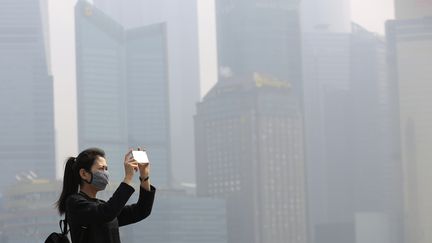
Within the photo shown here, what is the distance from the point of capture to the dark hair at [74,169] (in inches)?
241

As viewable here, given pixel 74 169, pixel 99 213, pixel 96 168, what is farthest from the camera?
pixel 74 169

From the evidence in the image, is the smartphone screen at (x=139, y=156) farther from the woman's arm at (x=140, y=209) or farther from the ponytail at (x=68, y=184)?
the ponytail at (x=68, y=184)

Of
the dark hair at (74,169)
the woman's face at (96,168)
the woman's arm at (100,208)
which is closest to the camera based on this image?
the woman's arm at (100,208)

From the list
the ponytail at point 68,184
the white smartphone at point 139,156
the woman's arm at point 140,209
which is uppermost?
the white smartphone at point 139,156

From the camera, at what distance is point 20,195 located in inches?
7810

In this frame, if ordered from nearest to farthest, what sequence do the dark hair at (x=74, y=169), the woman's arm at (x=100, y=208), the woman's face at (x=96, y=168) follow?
the woman's arm at (x=100, y=208)
the woman's face at (x=96, y=168)
the dark hair at (x=74, y=169)

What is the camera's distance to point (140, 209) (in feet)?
20.3

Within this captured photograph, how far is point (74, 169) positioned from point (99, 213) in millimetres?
436

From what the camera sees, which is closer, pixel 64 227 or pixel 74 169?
pixel 64 227

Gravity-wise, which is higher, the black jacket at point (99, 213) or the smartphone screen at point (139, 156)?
the smartphone screen at point (139, 156)

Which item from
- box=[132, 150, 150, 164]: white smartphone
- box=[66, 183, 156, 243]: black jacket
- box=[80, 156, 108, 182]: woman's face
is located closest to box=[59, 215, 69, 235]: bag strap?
box=[66, 183, 156, 243]: black jacket

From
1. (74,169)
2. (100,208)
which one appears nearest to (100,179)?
(100,208)

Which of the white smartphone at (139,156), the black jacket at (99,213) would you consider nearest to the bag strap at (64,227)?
the black jacket at (99,213)

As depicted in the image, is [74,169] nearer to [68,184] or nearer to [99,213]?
[68,184]
